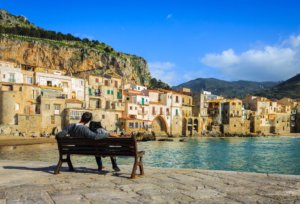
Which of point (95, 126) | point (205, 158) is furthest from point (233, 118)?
point (95, 126)

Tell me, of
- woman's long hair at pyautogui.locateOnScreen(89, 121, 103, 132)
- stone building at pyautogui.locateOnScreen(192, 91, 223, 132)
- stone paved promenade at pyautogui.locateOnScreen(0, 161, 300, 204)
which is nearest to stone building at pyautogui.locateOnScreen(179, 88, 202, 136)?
stone building at pyautogui.locateOnScreen(192, 91, 223, 132)

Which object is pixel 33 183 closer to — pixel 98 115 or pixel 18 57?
pixel 98 115

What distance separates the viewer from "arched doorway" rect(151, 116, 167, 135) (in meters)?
74.8

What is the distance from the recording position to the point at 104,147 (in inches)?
326

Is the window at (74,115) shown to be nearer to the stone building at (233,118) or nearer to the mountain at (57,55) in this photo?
the mountain at (57,55)

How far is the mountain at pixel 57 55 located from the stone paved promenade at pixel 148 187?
84005mm

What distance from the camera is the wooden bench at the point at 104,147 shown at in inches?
311

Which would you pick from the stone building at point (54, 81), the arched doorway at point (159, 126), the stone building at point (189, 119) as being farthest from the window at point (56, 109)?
the stone building at point (189, 119)

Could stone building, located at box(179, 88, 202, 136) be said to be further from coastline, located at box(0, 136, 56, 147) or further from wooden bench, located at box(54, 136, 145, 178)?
wooden bench, located at box(54, 136, 145, 178)

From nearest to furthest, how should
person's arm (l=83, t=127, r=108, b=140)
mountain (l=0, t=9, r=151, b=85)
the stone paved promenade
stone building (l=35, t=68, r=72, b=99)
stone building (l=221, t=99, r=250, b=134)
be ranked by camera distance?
the stone paved promenade
person's arm (l=83, t=127, r=108, b=140)
stone building (l=35, t=68, r=72, b=99)
stone building (l=221, t=99, r=250, b=134)
mountain (l=0, t=9, r=151, b=85)

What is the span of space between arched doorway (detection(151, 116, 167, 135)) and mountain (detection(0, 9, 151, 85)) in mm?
22544

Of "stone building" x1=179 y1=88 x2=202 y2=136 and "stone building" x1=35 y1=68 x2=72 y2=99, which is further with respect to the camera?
"stone building" x1=179 y1=88 x2=202 y2=136

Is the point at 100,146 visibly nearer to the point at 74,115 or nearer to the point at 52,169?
the point at 52,169

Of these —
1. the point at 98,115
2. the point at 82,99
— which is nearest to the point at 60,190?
the point at 98,115
